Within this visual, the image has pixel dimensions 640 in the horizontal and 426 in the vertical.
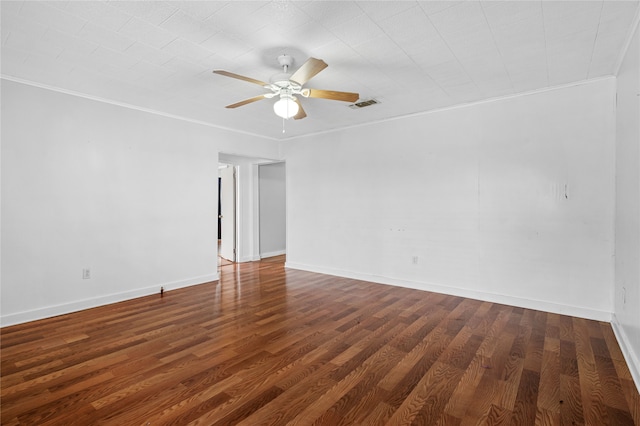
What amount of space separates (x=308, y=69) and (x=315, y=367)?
7.50ft

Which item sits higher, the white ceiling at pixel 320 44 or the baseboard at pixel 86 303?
the white ceiling at pixel 320 44

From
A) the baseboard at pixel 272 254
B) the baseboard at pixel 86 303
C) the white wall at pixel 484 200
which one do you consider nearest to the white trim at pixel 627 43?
the white wall at pixel 484 200

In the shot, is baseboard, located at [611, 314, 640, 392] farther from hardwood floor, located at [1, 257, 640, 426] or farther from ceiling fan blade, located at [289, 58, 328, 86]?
ceiling fan blade, located at [289, 58, 328, 86]

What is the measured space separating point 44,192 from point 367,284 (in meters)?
4.26

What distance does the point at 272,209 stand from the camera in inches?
296

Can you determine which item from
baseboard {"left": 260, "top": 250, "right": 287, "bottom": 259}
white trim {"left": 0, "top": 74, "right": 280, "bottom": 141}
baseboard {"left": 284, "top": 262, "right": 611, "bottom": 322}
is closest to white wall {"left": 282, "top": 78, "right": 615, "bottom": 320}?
baseboard {"left": 284, "top": 262, "right": 611, "bottom": 322}

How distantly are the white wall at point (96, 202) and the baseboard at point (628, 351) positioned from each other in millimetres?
4921

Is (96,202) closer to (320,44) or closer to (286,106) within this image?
(286,106)

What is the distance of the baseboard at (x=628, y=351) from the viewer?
215 cm

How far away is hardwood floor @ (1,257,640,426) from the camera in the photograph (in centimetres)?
186

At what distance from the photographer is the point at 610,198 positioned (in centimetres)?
326

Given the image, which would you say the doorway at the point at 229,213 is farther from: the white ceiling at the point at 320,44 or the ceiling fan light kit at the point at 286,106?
the ceiling fan light kit at the point at 286,106

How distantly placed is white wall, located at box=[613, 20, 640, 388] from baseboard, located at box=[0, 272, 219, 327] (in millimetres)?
4950

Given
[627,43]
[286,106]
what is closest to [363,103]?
[286,106]
